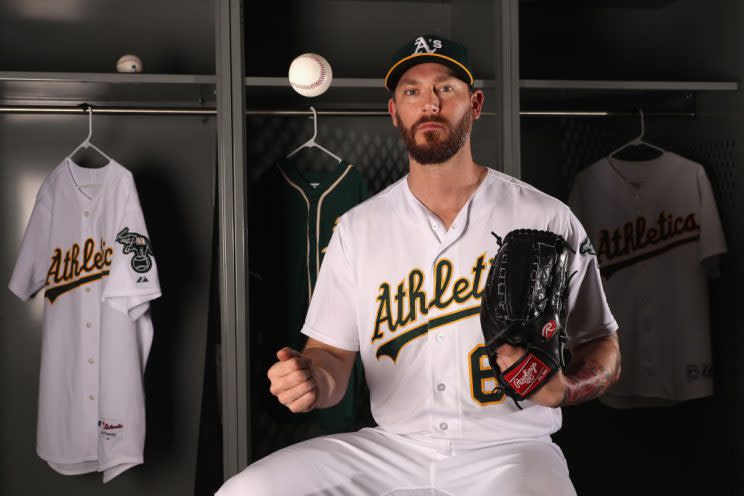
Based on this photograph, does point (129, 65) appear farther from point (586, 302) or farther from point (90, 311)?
point (586, 302)

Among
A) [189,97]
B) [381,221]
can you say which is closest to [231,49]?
[189,97]

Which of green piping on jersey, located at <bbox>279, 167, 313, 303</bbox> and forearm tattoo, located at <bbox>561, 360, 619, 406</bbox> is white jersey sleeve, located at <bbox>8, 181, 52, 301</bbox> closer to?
green piping on jersey, located at <bbox>279, 167, 313, 303</bbox>

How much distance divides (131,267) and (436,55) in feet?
3.84

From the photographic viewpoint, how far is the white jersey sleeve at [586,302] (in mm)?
1763

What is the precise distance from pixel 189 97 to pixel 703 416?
2.16 meters

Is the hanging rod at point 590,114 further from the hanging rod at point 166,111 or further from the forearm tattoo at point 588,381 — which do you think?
the forearm tattoo at point 588,381

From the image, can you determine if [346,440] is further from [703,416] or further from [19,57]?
[19,57]

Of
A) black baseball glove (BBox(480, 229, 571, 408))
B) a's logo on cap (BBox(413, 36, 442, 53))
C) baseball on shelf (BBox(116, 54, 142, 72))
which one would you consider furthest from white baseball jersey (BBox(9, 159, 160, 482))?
black baseball glove (BBox(480, 229, 571, 408))

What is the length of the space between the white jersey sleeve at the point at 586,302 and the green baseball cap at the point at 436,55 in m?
0.51

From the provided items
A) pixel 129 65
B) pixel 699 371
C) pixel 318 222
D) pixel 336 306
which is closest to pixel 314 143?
pixel 318 222

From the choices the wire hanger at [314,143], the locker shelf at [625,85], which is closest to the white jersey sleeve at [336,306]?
the wire hanger at [314,143]

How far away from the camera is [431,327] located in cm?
180

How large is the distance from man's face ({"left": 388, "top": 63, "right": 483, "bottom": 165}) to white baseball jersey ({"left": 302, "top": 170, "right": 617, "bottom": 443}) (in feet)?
0.42

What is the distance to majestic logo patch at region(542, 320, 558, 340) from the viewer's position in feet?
4.64
